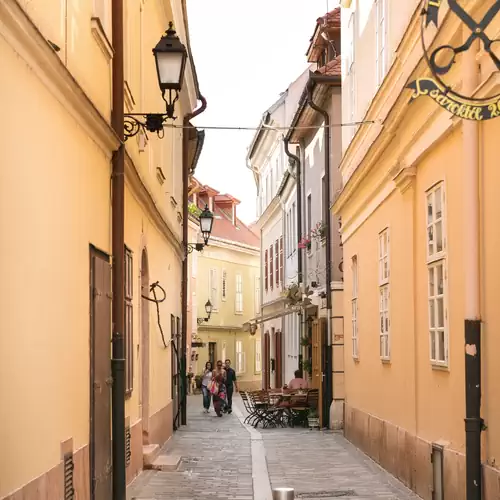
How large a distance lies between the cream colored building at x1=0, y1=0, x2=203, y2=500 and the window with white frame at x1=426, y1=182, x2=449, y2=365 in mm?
3341

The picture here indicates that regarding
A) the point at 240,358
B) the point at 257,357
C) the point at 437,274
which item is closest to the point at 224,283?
the point at 240,358

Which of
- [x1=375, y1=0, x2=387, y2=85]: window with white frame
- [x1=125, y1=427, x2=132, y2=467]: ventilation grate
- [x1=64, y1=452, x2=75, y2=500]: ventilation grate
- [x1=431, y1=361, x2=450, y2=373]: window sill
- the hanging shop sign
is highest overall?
[x1=375, y1=0, x2=387, y2=85]: window with white frame

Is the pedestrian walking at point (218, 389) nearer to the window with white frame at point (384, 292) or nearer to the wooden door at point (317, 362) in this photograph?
the wooden door at point (317, 362)

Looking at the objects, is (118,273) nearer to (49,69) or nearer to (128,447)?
(128,447)

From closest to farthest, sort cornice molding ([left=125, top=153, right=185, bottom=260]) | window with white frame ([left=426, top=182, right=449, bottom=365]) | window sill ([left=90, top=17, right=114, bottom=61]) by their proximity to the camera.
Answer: window sill ([left=90, top=17, right=114, bottom=61]) → window with white frame ([left=426, top=182, right=449, bottom=365]) → cornice molding ([left=125, top=153, right=185, bottom=260])

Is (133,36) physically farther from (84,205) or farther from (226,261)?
(226,261)

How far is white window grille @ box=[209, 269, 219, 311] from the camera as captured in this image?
173 feet

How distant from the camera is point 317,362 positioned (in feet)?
73.2

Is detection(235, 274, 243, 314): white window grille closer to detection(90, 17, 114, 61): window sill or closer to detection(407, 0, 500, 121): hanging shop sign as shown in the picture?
detection(90, 17, 114, 61): window sill

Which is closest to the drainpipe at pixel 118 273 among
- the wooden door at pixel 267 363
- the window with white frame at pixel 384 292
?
the window with white frame at pixel 384 292

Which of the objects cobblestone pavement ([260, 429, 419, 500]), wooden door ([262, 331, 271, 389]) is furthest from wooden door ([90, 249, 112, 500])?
wooden door ([262, 331, 271, 389])

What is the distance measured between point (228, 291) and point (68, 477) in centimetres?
4709

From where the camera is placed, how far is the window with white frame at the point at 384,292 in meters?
13.9

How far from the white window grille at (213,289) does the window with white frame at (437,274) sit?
138 ft
